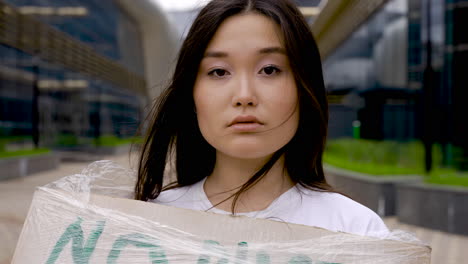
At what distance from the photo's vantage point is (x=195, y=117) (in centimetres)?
164

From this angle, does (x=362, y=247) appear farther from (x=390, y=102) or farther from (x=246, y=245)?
(x=390, y=102)

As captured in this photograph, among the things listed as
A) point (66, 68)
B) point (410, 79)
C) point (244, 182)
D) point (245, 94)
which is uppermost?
point (66, 68)

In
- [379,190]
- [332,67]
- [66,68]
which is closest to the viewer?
[379,190]

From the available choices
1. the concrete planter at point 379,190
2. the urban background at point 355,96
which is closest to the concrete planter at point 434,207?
the urban background at point 355,96

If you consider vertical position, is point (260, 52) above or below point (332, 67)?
below

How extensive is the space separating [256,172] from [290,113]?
229mm

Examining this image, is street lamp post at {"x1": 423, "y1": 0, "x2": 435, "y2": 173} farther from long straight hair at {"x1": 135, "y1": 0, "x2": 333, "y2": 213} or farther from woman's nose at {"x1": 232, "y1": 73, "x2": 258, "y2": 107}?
woman's nose at {"x1": 232, "y1": 73, "x2": 258, "y2": 107}

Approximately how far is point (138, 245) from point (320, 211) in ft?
1.65

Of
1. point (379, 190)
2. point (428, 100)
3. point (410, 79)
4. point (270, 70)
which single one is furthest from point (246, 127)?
point (410, 79)

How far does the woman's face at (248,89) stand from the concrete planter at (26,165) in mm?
11729

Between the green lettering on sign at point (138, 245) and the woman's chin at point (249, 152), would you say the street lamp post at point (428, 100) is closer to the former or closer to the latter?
the woman's chin at point (249, 152)

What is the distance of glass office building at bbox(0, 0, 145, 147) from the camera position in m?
15.3

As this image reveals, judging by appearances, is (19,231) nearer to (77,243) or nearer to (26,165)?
(77,243)

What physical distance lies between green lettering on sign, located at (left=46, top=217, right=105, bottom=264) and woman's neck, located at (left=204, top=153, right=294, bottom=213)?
36 cm
